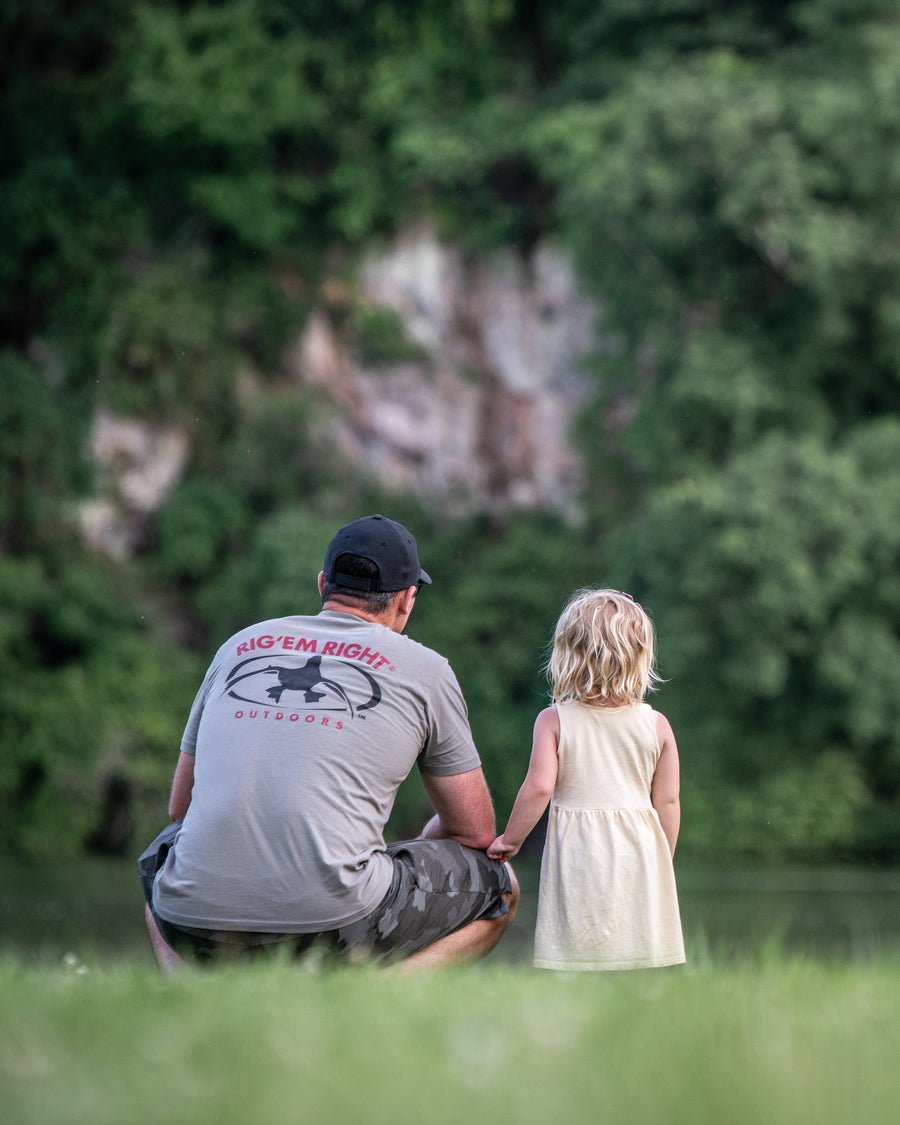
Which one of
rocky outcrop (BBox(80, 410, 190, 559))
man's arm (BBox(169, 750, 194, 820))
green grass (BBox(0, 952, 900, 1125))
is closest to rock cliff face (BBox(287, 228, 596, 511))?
rocky outcrop (BBox(80, 410, 190, 559))

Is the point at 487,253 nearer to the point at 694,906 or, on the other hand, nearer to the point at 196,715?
the point at 694,906

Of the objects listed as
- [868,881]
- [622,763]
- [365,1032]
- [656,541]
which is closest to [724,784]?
[868,881]

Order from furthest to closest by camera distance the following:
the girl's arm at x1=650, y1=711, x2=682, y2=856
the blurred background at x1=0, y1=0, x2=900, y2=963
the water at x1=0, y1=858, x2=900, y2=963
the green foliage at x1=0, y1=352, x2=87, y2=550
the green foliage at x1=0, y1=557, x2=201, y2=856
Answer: the green foliage at x1=0, y1=352, x2=87, y2=550, the green foliage at x1=0, y1=557, x2=201, y2=856, the blurred background at x1=0, y1=0, x2=900, y2=963, the water at x1=0, y1=858, x2=900, y2=963, the girl's arm at x1=650, y1=711, x2=682, y2=856

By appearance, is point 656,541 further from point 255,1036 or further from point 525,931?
point 255,1036

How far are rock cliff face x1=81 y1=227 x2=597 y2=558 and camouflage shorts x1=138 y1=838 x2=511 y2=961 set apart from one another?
2069 cm

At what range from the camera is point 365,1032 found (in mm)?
1809

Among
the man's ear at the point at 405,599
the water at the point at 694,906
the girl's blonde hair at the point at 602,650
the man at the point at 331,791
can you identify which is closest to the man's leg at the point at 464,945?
the man at the point at 331,791

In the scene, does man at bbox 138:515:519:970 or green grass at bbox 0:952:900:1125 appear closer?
green grass at bbox 0:952:900:1125

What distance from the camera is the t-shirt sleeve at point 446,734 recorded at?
3.22 m

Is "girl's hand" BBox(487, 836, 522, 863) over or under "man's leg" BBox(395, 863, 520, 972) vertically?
over

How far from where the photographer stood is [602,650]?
3.46m

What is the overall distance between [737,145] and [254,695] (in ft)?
52.9

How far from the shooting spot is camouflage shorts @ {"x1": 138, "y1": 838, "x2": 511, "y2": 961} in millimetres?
3072

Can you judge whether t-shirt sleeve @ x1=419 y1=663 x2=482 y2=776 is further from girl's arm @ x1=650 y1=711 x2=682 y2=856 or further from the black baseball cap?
girl's arm @ x1=650 y1=711 x2=682 y2=856
